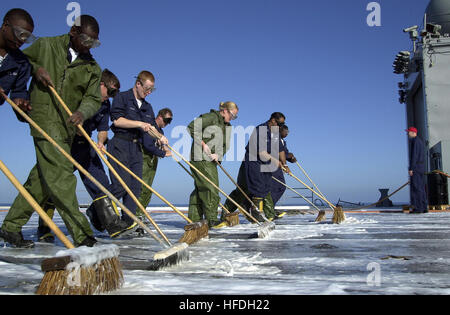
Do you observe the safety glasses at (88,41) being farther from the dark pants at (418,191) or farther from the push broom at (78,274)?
the dark pants at (418,191)

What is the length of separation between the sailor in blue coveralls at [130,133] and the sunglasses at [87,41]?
4.45 ft

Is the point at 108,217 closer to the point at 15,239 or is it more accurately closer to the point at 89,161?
the point at 89,161

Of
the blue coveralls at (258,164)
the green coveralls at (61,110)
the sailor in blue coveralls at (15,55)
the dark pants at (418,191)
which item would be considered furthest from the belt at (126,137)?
the dark pants at (418,191)

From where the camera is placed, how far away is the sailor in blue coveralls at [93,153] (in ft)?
12.7

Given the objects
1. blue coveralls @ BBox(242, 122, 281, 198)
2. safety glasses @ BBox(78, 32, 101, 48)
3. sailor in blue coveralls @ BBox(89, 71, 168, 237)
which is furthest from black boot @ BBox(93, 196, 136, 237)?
blue coveralls @ BBox(242, 122, 281, 198)

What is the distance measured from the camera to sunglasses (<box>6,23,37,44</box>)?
9.44 feet

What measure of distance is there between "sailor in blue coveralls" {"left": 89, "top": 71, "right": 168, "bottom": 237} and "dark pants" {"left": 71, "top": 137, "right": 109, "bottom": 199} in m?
0.15

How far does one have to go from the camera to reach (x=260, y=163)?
6668mm

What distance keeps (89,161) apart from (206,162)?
186cm

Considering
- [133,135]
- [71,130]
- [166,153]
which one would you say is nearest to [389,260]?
[71,130]

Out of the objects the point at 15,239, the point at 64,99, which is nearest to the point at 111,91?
the point at 64,99

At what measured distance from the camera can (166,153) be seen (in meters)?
5.73

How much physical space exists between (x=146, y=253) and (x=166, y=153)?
9.42 feet
